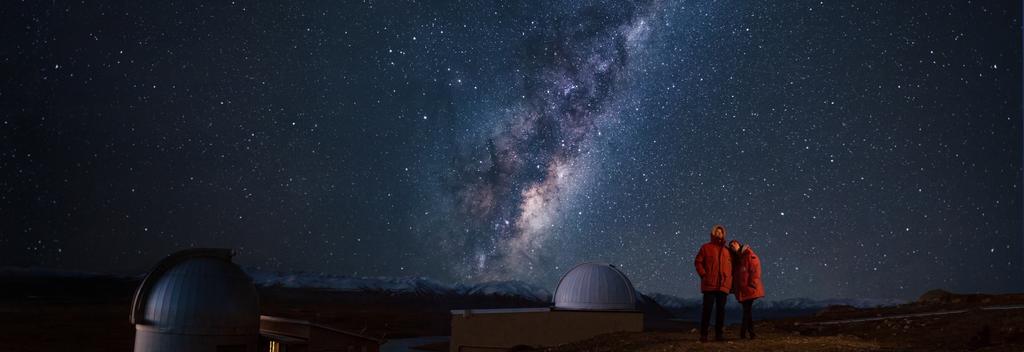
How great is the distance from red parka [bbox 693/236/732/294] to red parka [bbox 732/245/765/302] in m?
0.58

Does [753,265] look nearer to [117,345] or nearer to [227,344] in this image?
[227,344]

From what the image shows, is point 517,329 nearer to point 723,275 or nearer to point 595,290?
point 595,290

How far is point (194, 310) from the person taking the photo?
1950 centimetres

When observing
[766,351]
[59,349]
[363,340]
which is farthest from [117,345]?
[766,351]

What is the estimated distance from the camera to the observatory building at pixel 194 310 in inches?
766

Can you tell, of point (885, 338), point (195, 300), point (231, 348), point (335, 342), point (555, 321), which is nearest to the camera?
point (885, 338)

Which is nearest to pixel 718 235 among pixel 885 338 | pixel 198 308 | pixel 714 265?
pixel 714 265

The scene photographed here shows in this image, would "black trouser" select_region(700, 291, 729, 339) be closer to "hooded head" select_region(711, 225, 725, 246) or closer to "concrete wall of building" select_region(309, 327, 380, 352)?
"hooded head" select_region(711, 225, 725, 246)

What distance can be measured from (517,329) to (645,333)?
9859 mm

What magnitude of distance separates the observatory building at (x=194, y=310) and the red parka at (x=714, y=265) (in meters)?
13.7

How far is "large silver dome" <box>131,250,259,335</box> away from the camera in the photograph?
19.5 metres

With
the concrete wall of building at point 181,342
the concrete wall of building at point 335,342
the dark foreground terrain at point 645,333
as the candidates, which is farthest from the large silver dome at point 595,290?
the concrete wall of building at point 181,342

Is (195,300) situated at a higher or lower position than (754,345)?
higher

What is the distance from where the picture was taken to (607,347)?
13.8 meters
